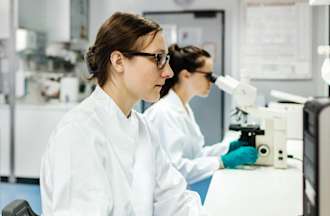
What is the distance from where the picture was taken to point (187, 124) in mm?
2363

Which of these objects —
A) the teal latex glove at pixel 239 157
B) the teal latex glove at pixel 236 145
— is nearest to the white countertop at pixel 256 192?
the teal latex glove at pixel 239 157

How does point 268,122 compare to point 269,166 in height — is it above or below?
above

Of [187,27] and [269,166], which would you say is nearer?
[269,166]

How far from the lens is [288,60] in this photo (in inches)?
161

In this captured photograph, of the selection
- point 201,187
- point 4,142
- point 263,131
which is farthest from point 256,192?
point 4,142

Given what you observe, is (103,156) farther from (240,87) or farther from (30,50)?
(30,50)

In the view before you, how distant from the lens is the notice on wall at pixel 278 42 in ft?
13.3

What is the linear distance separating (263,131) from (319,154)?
1344mm

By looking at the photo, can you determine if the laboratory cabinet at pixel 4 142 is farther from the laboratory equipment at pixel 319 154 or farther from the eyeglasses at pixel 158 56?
the laboratory equipment at pixel 319 154

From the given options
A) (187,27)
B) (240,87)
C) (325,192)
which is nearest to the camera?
(325,192)

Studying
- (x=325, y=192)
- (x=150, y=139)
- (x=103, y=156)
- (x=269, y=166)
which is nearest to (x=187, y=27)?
(x=269, y=166)

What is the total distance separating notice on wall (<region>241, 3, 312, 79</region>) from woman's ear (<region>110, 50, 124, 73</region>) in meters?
2.89

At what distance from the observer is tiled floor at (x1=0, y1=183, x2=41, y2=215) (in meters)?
3.52

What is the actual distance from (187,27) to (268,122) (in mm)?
→ 2483
